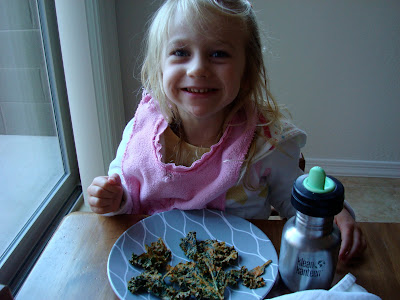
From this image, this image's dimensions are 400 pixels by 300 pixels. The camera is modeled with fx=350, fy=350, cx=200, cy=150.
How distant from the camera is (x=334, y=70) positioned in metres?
1.98

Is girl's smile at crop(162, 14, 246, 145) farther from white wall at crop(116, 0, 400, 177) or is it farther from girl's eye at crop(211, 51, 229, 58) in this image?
white wall at crop(116, 0, 400, 177)

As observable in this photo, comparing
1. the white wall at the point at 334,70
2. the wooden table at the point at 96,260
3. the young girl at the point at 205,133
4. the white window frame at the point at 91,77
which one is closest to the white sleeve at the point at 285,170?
the young girl at the point at 205,133

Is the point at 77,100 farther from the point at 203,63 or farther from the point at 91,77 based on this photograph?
the point at 203,63

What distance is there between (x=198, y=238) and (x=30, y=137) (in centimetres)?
117

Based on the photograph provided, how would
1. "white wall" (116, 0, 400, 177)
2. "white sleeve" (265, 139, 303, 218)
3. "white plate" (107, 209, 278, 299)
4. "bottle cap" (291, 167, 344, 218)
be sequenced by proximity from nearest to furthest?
"bottle cap" (291, 167, 344, 218), "white plate" (107, 209, 278, 299), "white sleeve" (265, 139, 303, 218), "white wall" (116, 0, 400, 177)

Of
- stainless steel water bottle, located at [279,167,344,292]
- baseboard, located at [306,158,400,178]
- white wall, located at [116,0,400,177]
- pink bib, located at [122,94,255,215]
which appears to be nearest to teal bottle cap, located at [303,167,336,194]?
stainless steel water bottle, located at [279,167,344,292]

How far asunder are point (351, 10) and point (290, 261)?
1.70m

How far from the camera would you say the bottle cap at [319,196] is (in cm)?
48

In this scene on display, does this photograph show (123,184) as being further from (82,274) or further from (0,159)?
(0,159)

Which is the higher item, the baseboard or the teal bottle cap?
the teal bottle cap

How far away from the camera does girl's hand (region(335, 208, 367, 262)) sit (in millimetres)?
667

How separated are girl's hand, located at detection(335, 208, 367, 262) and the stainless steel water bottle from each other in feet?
0.38

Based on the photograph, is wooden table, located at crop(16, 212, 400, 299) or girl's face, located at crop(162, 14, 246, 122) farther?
girl's face, located at crop(162, 14, 246, 122)

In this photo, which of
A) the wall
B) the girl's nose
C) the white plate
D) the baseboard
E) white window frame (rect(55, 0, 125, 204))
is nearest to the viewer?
the white plate
